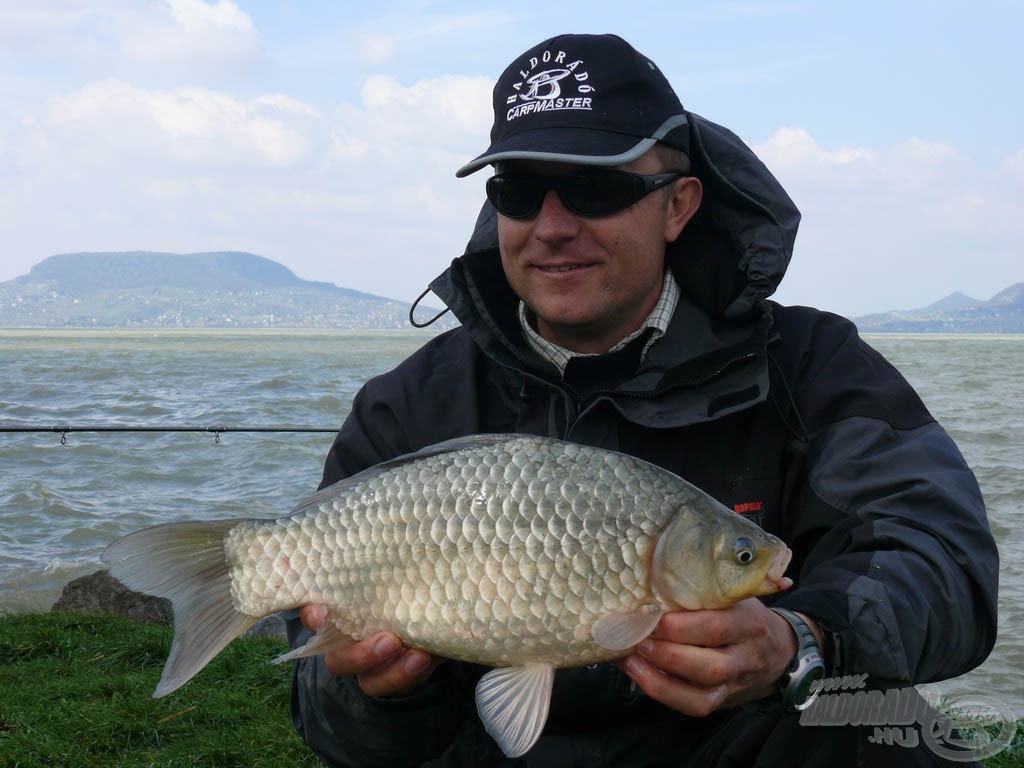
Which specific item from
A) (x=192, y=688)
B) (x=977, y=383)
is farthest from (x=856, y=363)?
(x=977, y=383)

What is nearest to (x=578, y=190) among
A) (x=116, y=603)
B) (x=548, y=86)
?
(x=548, y=86)

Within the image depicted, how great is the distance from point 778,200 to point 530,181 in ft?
2.17

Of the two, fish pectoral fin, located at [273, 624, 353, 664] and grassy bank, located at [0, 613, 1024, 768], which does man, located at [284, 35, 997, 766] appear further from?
grassy bank, located at [0, 613, 1024, 768]

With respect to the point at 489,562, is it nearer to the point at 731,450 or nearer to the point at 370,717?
the point at 370,717

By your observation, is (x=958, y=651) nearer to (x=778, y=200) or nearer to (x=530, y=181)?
(x=778, y=200)

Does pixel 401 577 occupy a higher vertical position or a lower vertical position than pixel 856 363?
lower

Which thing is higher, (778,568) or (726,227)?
(726,227)

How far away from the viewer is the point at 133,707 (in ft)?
14.0

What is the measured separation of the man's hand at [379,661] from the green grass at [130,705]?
5.80 feet

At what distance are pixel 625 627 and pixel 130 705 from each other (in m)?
3.02

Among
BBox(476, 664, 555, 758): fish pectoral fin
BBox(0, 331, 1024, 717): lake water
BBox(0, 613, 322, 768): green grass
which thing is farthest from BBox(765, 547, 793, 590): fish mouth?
BBox(0, 331, 1024, 717): lake water

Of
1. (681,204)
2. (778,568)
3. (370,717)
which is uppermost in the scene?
(681,204)

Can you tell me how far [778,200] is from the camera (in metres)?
2.80

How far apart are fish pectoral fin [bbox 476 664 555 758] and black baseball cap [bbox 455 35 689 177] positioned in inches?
45.7
